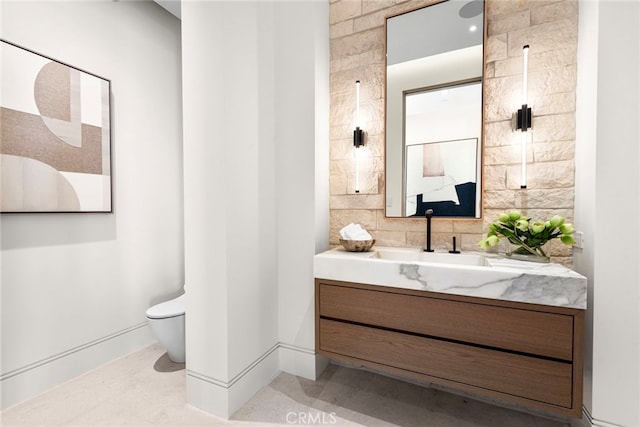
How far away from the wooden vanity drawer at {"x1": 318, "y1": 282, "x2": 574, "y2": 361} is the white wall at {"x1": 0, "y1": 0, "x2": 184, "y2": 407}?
1626 mm

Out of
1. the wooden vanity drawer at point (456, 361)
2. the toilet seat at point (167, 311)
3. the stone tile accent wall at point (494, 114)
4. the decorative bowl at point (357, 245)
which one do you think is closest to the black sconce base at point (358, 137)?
the stone tile accent wall at point (494, 114)

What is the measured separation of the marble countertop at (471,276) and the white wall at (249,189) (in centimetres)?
37

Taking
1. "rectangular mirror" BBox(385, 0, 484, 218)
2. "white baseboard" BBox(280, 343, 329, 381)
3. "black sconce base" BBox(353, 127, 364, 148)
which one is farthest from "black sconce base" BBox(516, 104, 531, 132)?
"white baseboard" BBox(280, 343, 329, 381)

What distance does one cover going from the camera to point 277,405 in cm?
169

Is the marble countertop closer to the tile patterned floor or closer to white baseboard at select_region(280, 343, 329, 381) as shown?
white baseboard at select_region(280, 343, 329, 381)

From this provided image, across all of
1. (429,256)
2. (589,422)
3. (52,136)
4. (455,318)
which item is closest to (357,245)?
(429,256)

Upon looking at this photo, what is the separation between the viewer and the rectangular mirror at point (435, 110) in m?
1.82

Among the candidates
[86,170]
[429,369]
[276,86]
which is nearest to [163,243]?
[86,170]

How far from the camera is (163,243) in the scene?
102 inches

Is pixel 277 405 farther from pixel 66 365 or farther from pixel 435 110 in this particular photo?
pixel 435 110

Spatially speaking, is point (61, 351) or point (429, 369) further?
point (61, 351)

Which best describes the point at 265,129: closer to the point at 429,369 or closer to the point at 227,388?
the point at 227,388

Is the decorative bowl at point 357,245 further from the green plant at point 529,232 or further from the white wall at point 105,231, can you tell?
the white wall at point 105,231

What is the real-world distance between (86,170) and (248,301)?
1452 mm
